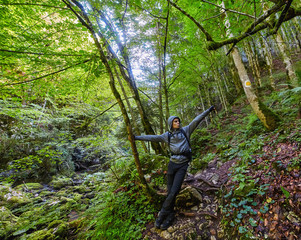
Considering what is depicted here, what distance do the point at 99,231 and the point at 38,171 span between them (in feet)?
43.4

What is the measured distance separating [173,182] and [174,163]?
0.48 m

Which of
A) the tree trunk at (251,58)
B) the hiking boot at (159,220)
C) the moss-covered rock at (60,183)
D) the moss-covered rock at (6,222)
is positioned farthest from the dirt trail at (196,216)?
the moss-covered rock at (60,183)

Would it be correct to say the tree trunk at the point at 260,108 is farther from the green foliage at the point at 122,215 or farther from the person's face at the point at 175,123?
the green foliage at the point at 122,215

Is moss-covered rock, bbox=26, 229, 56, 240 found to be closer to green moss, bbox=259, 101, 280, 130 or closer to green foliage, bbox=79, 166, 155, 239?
green foliage, bbox=79, 166, 155, 239

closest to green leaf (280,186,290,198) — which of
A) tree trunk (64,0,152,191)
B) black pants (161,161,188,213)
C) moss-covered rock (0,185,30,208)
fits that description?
black pants (161,161,188,213)

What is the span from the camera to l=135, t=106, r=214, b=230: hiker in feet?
10.6

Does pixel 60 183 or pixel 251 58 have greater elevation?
pixel 251 58

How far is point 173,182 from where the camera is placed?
11.1 feet

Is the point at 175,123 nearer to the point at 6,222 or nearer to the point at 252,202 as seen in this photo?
the point at 252,202

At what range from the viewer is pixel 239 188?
10.5ft

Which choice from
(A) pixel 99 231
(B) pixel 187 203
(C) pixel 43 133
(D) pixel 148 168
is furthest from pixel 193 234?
(C) pixel 43 133

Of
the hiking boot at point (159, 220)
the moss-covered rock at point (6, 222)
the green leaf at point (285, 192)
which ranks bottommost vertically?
the hiking boot at point (159, 220)

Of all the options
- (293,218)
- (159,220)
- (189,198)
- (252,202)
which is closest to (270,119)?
(252,202)

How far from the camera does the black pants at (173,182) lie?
10.6 feet
